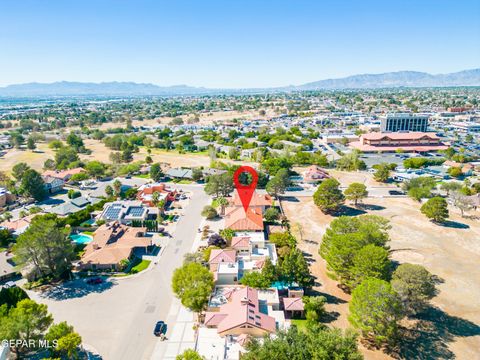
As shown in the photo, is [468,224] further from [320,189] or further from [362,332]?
[362,332]

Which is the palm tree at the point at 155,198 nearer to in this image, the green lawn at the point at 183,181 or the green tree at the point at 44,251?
A: the green lawn at the point at 183,181

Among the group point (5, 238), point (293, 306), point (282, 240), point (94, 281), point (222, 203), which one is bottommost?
point (94, 281)

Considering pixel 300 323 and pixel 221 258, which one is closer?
pixel 300 323

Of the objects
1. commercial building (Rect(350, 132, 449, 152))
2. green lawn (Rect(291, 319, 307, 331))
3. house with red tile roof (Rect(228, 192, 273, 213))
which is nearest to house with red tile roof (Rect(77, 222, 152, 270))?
house with red tile roof (Rect(228, 192, 273, 213))

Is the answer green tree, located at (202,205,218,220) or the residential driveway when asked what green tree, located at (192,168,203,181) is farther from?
the residential driveway

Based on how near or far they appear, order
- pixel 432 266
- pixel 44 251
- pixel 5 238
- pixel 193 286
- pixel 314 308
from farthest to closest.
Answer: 1. pixel 5 238
2. pixel 432 266
3. pixel 44 251
4. pixel 314 308
5. pixel 193 286

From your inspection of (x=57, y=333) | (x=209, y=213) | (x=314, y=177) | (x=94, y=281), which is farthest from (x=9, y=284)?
(x=314, y=177)

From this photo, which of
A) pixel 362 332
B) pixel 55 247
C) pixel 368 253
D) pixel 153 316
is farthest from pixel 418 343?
pixel 55 247

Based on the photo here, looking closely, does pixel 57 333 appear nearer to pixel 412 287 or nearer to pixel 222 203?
pixel 412 287
